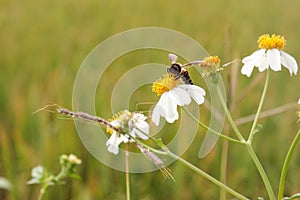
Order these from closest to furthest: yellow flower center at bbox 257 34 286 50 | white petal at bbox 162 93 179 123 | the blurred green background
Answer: white petal at bbox 162 93 179 123, yellow flower center at bbox 257 34 286 50, the blurred green background

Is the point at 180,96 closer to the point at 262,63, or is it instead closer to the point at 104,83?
the point at 262,63

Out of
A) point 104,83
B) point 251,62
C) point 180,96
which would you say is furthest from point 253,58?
point 104,83

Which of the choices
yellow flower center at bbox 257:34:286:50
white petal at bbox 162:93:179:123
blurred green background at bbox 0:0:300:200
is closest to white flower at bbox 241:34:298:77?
yellow flower center at bbox 257:34:286:50

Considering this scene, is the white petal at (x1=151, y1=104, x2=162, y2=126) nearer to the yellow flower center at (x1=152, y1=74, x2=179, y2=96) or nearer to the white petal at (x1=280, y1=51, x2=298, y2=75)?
Answer: the yellow flower center at (x1=152, y1=74, x2=179, y2=96)

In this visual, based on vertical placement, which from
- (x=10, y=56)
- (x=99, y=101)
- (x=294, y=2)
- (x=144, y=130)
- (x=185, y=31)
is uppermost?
(x=294, y=2)

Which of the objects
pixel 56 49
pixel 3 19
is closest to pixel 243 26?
pixel 56 49

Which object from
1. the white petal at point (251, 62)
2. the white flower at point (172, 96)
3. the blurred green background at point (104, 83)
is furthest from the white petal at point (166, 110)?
the blurred green background at point (104, 83)

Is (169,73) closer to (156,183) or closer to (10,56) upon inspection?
(156,183)
